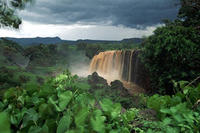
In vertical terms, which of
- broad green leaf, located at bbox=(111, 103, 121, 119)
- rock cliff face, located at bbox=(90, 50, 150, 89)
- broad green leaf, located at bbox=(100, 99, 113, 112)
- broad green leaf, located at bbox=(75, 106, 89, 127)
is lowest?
rock cliff face, located at bbox=(90, 50, 150, 89)

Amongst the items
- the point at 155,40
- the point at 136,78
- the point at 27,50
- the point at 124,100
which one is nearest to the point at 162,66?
the point at 155,40

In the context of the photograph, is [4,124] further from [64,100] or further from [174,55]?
[174,55]

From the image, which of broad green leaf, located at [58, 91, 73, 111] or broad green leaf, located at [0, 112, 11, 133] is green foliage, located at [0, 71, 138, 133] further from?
broad green leaf, located at [0, 112, 11, 133]

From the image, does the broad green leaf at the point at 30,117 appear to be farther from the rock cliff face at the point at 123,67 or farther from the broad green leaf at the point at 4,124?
the rock cliff face at the point at 123,67

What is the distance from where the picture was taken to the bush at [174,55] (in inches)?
397

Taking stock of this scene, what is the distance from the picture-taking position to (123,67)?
18812mm

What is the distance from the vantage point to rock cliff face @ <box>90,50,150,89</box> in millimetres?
16188

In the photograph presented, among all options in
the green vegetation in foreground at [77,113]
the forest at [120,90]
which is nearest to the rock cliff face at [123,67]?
the forest at [120,90]

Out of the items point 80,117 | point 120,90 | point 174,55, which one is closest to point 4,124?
point 80,117

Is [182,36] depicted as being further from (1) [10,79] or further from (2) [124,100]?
(1) [10,79]

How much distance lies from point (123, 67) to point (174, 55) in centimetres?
873

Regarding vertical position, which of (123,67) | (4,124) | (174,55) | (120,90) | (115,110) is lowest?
(120,90)

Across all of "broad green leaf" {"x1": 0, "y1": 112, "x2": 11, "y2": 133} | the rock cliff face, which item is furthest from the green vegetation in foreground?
the rock cliff face

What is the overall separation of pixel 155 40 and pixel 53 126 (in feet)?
38.1
